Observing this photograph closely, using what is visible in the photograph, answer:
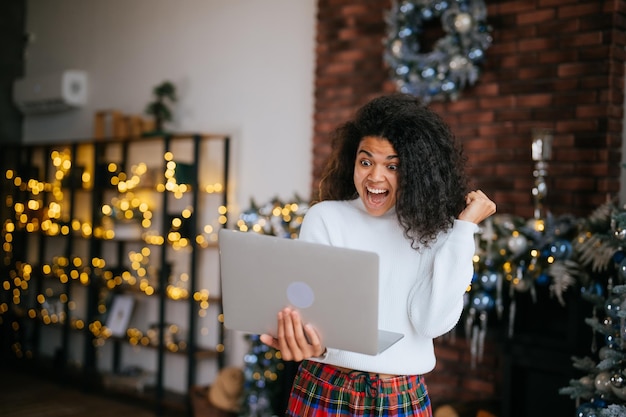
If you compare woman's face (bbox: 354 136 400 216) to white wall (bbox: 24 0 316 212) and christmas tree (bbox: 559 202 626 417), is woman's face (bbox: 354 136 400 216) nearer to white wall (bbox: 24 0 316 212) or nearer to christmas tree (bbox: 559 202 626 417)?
christmas tree (bbox: 559 202 626 417)

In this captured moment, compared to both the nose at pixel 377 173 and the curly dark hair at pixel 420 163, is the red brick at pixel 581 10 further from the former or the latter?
the nose at pixel 377 173

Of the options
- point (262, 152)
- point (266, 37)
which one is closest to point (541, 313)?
point (262, 152)

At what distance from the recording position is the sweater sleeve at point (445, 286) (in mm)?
1676

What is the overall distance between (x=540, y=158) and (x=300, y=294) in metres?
2.02

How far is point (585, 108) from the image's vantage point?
338cm

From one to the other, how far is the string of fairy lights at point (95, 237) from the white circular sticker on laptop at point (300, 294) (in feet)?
11.0

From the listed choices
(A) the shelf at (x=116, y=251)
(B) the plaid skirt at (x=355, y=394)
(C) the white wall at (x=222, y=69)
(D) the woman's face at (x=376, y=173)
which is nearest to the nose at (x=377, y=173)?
(D) the woman's face at (x=376, y=173)

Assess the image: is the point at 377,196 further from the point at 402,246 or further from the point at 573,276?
the point at 573,276

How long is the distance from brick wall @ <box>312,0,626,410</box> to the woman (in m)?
1.77

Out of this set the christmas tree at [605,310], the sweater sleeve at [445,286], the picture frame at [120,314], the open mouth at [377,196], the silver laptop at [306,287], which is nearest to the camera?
the silver laptop at [306,287]

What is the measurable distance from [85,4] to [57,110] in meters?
0.92

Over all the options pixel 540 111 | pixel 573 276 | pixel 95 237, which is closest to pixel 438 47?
pixel 540 111

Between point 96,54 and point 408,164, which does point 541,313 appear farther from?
point 96,54

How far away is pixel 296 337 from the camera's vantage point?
1642mm
